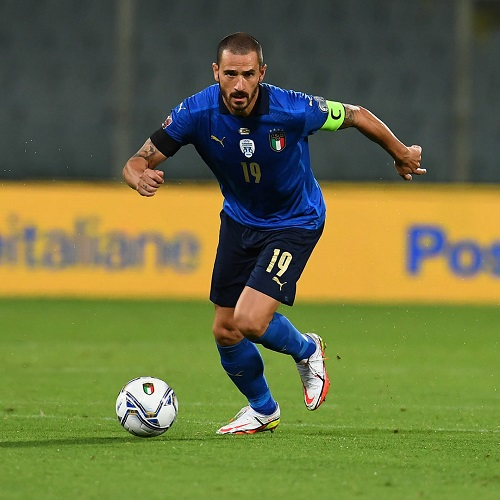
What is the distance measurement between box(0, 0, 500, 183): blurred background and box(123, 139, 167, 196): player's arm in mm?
12437

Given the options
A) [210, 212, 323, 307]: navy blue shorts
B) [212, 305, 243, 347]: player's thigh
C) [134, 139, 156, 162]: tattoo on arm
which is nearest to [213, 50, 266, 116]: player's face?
[134, 139, 156, 162]: tattoo on arm

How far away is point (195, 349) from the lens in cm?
1079

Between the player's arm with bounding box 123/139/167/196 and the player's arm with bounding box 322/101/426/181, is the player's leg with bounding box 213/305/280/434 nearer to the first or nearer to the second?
the player's arm with bounding box 123/139/167/196

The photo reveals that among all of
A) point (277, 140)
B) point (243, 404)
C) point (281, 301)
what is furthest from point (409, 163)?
point (243, 404)

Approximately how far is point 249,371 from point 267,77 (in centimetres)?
1347

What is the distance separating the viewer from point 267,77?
19656 mm

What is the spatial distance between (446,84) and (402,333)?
831 cm

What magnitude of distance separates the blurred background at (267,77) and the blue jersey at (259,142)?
12273 mm

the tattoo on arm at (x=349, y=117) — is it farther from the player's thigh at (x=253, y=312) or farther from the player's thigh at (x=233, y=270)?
the player's thigh at (x=253, y=312)

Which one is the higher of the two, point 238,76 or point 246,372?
point 238,76

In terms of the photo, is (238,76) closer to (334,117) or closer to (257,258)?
(334,117)

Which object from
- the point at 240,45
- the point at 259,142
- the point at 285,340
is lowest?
the point at 285,340

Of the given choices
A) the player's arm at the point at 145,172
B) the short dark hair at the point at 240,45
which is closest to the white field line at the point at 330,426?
the player's arm at the point at 145,172

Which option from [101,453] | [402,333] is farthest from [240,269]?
[402,333]
